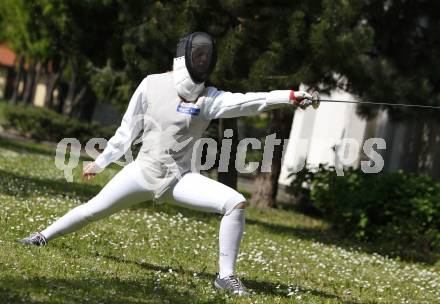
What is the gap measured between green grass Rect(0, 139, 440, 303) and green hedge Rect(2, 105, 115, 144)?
1372 cm

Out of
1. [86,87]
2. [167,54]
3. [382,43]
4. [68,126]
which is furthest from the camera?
[86,87]

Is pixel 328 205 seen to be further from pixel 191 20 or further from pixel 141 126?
pixel 141 126

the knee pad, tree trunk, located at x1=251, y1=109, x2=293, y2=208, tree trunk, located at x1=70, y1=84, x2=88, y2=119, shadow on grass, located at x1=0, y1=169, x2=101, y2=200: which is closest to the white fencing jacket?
the knee pad

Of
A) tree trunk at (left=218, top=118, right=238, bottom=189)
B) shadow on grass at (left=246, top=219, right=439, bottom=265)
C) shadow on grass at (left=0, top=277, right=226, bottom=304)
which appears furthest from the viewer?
tree trunk at (left=218, top=118, right=238, bottom=189)

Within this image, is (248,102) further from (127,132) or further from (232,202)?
(127,132)

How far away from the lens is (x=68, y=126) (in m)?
27.6

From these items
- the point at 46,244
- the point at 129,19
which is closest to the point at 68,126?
the point at 129,19

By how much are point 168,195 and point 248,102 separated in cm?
→ 86

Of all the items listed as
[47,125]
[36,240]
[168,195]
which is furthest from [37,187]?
[47,125]

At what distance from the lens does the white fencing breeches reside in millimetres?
6184

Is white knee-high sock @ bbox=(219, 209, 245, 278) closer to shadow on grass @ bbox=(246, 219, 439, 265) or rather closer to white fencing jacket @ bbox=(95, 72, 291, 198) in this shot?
white fencing jacket @ bbox=(95, 72, 291, 198)

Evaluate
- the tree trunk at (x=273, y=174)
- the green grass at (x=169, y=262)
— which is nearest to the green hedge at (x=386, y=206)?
the green grass at (x=169, y=262)

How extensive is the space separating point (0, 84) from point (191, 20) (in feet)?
197

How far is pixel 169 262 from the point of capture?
304 inches
